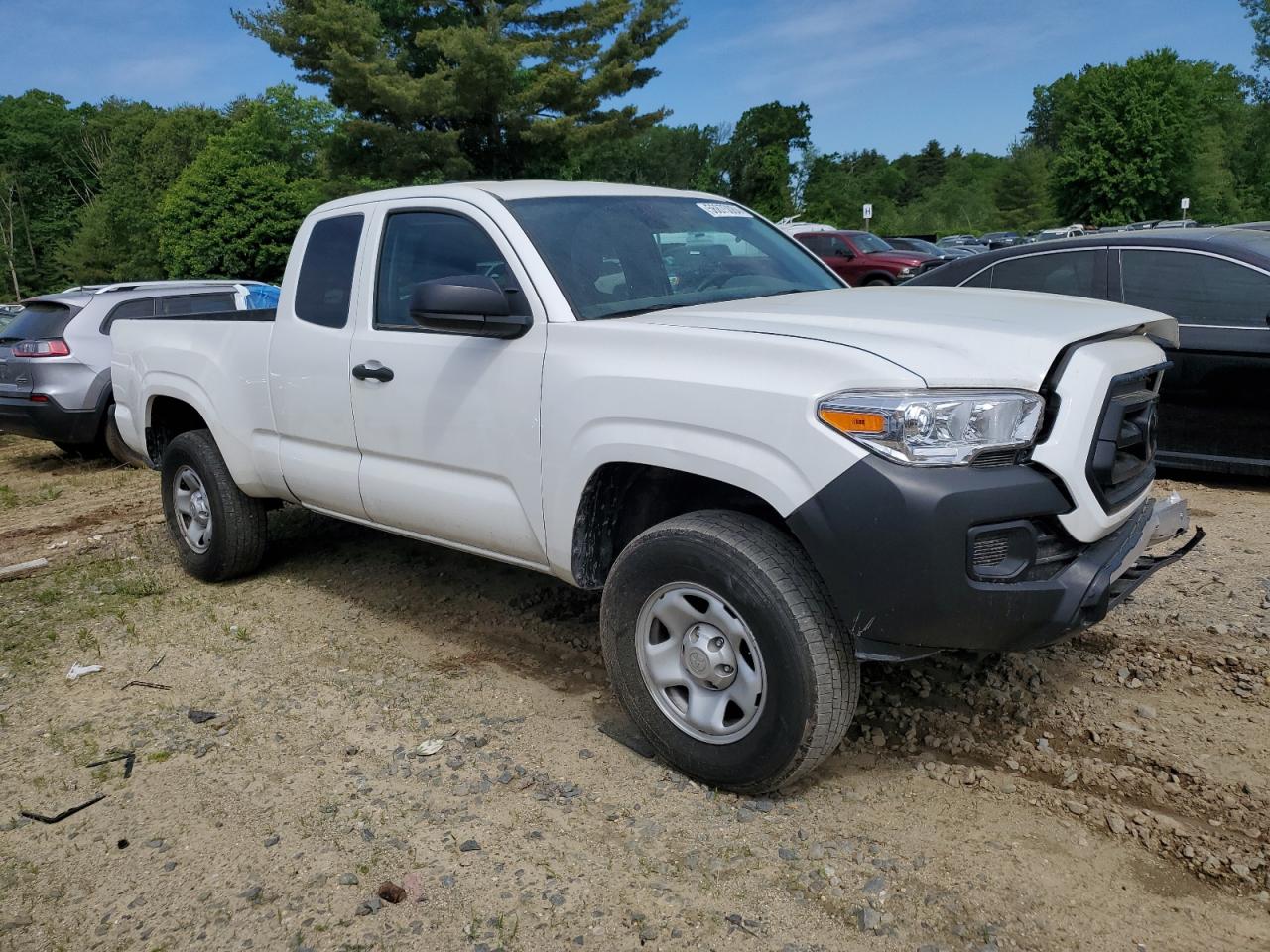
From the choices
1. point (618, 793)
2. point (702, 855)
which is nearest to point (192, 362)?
point (618, 793)

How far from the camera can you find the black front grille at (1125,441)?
2834 millimetres

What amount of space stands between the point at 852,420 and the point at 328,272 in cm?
282

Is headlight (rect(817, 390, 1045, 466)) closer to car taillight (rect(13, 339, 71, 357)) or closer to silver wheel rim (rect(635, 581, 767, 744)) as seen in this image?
silver wheel rim (rect(635, 581, 767, 744))

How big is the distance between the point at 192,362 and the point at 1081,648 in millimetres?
4481

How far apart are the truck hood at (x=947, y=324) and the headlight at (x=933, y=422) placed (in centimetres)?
5

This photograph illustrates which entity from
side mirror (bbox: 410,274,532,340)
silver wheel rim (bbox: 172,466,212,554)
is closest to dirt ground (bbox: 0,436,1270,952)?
silver wheel rim (bbox: 172,466,212,554)

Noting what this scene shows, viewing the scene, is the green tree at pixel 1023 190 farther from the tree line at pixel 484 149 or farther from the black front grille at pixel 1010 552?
the black front grille at pixel 1010 552

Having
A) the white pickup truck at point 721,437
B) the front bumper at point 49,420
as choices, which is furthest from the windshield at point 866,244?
the white pickup truck at point 721,437

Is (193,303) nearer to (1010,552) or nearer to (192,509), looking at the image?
(192,509)

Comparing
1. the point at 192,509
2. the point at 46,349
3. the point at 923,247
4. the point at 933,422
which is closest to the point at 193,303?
the point at 46,349

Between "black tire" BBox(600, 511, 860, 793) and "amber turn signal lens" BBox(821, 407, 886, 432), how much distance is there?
16.6 inches

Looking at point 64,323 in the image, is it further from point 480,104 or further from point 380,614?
point 480,104

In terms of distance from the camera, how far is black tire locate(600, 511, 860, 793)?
2.84m

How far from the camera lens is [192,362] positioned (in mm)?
5320
